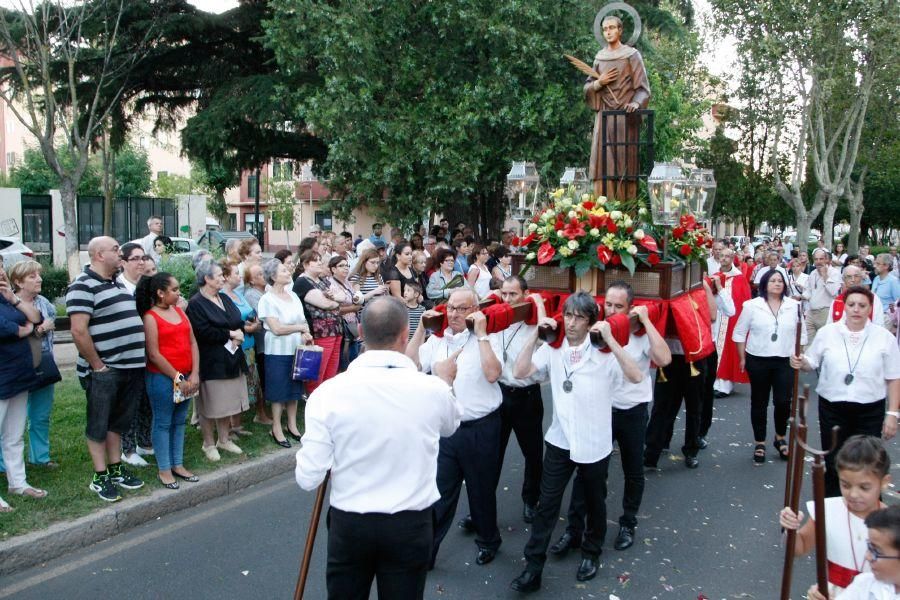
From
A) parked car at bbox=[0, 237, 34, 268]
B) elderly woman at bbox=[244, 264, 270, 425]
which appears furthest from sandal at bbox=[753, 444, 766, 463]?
parked car at bbox=[0, 237, 34, 268]

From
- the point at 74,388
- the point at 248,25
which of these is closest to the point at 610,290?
the point at 74,388

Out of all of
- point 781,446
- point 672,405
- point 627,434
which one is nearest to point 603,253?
point 627,434

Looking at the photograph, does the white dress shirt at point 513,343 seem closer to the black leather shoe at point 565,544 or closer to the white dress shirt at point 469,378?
the white dress shirt at point 469,378

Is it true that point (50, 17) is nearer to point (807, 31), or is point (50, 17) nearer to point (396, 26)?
point (396, 26)

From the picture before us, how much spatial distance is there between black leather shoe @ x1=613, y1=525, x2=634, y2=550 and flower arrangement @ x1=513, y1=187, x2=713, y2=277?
1903mm

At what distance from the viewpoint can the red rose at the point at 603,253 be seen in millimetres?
5977

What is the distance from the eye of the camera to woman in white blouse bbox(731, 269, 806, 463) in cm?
742

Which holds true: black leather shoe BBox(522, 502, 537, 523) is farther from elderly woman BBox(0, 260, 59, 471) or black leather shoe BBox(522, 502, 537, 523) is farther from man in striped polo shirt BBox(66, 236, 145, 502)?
elderly woman BBox(0, 260, 59, 471)

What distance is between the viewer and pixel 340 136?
1504 centimetres

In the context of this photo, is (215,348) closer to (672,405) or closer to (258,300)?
(258,300)

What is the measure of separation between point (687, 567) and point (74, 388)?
280 inches

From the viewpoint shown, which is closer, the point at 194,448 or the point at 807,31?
the point at 194,448

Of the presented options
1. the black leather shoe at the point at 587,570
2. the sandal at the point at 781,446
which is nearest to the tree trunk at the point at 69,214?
the sandal at the point at 781,446

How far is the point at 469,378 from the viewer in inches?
197
